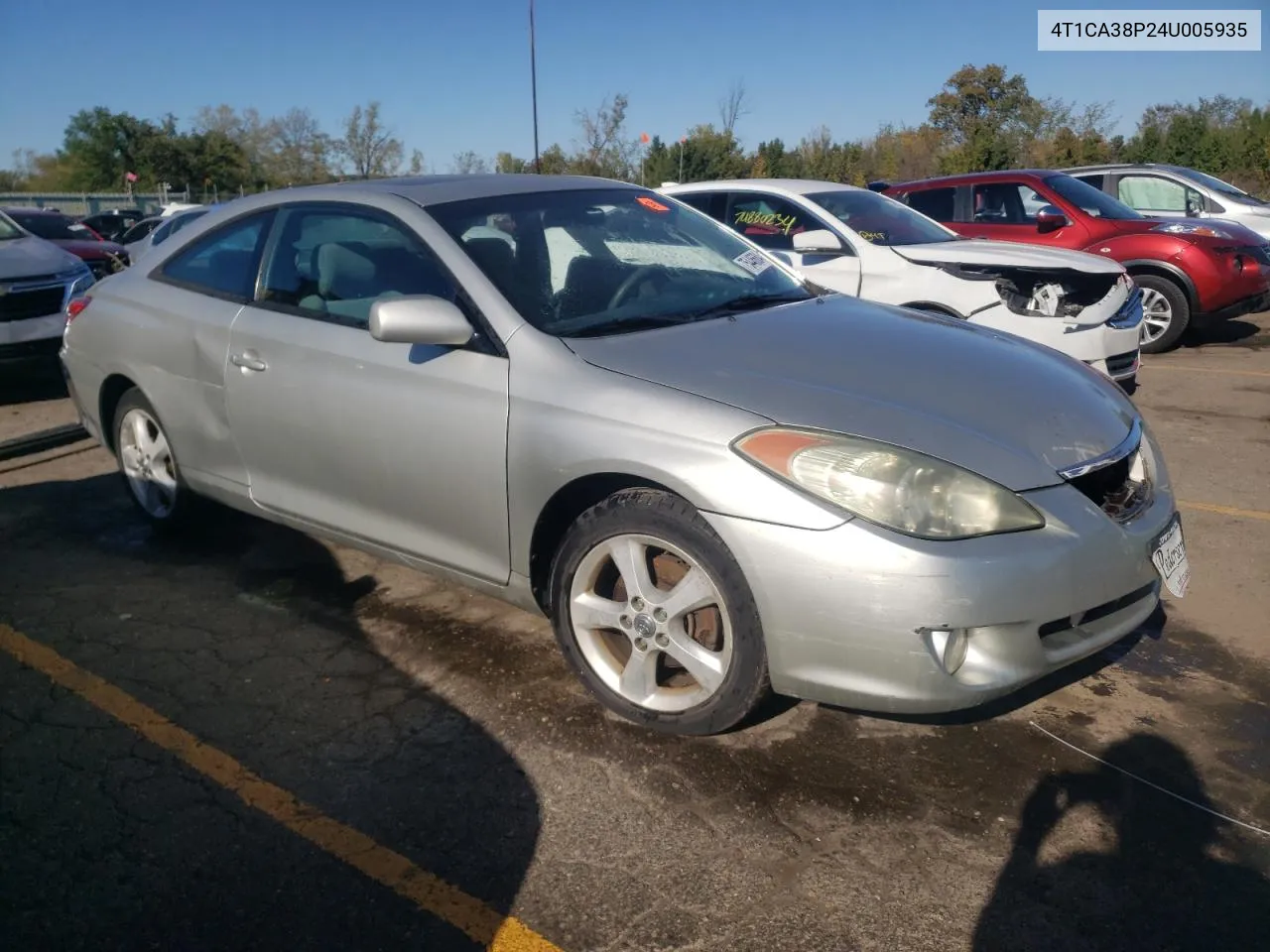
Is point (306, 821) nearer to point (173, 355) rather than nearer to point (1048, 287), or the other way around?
point (173, 355)

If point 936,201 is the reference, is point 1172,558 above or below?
below

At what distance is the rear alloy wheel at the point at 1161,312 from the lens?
9.55 meters

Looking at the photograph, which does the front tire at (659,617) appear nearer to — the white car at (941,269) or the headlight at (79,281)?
the white car at (941,269)

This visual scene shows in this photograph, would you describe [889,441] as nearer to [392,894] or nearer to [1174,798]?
[1174,798]

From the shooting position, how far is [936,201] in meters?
10.2

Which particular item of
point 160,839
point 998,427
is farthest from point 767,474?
point 160,839

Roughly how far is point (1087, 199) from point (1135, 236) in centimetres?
63

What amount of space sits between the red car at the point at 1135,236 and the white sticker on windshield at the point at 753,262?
6380mm

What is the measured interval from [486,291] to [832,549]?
1.45 meters

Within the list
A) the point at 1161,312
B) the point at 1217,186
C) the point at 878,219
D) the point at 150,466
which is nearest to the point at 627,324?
the point at 150,466

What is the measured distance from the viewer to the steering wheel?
3475mm

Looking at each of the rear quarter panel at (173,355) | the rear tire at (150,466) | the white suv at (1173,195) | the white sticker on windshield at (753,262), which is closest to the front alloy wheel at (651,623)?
the white sticker on windshield at (753,262)

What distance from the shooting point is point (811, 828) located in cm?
258

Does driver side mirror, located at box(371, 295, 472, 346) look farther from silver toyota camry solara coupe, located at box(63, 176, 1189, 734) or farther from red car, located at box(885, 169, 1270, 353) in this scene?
red car, located at box(885, 169, 1270, 353)
